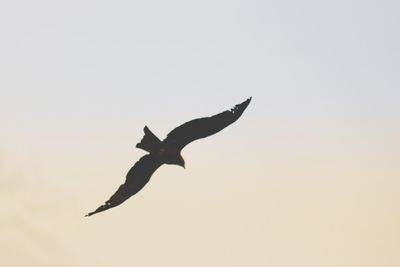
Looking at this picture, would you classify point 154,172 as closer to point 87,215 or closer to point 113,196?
point 113,196

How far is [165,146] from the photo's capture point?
1914 centimetres

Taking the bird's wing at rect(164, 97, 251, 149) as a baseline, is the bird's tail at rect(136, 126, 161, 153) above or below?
above

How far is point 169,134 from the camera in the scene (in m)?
18.8

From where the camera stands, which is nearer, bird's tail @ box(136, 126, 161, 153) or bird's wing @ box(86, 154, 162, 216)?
bird's tail @ box(136, 126, 161, 153)

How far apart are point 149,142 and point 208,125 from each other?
197 centimetres

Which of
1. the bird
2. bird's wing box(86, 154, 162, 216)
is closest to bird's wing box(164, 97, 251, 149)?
the bird

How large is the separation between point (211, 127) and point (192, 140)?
0.90 meters

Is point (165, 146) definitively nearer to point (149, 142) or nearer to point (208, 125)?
point (149, 142)

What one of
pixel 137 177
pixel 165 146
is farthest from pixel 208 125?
pixel 137 177

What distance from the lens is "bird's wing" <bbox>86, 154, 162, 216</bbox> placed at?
1944 centimetres

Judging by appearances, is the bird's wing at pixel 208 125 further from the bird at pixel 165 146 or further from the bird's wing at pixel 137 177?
the bird's wing at pixel 137 177

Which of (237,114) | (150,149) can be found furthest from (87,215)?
(237,114)

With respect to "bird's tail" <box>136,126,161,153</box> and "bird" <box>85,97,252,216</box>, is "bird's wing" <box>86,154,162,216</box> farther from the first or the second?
"bird's tail" <box>136,126,161,153</box>

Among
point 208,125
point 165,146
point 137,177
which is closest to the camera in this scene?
point 208,125
